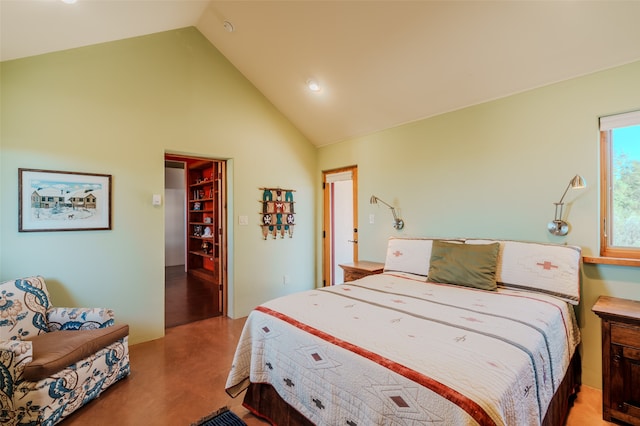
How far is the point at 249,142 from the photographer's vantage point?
3.82 m

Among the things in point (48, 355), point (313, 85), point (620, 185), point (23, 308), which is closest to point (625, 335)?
point (620, 185)

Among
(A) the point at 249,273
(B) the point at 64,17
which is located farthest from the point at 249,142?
(B) the point at 64,17

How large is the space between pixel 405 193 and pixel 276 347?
2374 mm

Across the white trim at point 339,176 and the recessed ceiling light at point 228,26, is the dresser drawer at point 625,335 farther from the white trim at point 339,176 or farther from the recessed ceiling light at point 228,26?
the recessed ceiling light at point 228,26

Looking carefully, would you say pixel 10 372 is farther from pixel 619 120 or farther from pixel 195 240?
pixel 195 240

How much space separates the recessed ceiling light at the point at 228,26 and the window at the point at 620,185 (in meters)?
3.42

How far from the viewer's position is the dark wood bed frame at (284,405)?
1.56 metres

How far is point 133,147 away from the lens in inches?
116

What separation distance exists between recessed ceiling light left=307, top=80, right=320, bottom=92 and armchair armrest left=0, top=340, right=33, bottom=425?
3.27 metres

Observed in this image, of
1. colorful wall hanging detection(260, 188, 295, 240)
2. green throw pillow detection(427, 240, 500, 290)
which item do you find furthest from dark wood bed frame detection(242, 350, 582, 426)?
colorful wall hanging detection(260, 188, 295, 240)

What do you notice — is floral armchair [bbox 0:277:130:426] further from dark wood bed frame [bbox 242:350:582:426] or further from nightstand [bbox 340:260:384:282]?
nightstand [bbox 340:260:384:282]

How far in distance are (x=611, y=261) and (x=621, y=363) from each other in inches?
27.4

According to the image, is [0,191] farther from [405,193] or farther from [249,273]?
[405,193]

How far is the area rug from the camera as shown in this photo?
1760mm
